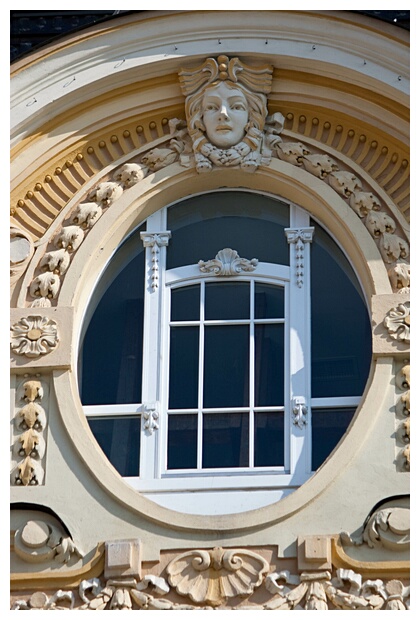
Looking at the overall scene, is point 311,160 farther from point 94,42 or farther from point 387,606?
point 387,606

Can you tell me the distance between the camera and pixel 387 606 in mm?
10742

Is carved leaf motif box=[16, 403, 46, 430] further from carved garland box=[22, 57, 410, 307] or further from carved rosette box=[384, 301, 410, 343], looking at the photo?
carved rosette box=[384, 301, 410, 343]

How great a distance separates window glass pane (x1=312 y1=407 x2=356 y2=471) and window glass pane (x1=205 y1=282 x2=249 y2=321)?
3.00 ft

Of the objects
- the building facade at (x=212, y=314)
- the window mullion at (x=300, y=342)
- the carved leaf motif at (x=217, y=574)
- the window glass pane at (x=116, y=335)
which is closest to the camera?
the carved leaf motif at (x=217, y=574)

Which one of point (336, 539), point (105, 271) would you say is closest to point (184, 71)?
point (105, 271)

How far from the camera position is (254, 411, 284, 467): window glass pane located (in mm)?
11656

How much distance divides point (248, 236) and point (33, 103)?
1741 millimetres

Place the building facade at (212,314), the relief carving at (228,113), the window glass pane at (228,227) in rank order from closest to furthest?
the building facade at (212,314), the window glass pane at (228,227), the relief carving at (228,113)

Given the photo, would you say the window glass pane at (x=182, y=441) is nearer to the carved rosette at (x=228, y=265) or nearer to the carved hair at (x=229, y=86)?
the carved rosette at (x=228, y=265)

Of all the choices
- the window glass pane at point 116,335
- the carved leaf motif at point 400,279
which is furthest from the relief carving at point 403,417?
the window glass pane at point 116,335

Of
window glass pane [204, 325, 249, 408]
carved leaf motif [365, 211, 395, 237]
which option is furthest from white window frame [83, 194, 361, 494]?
carved leaf motif [365, 211, 395, 237]

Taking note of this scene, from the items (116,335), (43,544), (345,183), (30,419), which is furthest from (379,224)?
(43,544)

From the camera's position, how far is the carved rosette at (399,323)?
1170 centimetres

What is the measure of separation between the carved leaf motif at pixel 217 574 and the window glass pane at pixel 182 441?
83 cm
